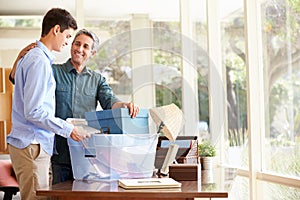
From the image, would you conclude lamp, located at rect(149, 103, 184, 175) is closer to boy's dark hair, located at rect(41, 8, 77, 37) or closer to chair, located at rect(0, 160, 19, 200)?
boy's dark hair, located at rect(41, 8, 77, 37)

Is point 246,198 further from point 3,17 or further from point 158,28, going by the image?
point 3,17

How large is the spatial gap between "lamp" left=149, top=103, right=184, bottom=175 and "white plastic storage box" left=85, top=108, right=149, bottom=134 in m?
0.13

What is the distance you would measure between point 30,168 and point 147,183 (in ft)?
2.29

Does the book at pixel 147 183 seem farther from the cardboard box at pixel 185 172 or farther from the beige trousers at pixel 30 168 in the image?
the beige trousers at pixel 30 168

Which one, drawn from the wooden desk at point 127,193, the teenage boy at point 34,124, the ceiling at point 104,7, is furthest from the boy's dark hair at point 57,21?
the ceiling at point 104,7

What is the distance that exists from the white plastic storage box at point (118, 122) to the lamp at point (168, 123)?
130 millimetres

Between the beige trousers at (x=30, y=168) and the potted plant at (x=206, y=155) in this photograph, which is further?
the potted plant at (x=206, y=155)

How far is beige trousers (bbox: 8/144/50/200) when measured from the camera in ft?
9.71

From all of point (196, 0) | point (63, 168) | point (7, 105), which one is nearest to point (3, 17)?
point (7, 105)

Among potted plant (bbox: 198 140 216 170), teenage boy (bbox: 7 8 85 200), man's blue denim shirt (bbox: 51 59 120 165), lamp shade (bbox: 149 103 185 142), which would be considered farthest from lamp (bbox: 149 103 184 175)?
man's blue denim shirt (bbox: 51 59 120 165)

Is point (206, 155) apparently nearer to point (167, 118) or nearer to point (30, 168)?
point (167, 118)

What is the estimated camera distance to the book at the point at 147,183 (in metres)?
2.53

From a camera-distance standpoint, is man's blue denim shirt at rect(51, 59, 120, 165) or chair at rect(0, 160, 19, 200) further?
chair at rect(0, 160, 19, 200)

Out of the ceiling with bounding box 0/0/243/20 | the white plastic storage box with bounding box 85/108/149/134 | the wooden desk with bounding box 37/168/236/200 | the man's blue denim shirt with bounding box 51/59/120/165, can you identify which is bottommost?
the wooden desk with bounding box 37/168/236/200
